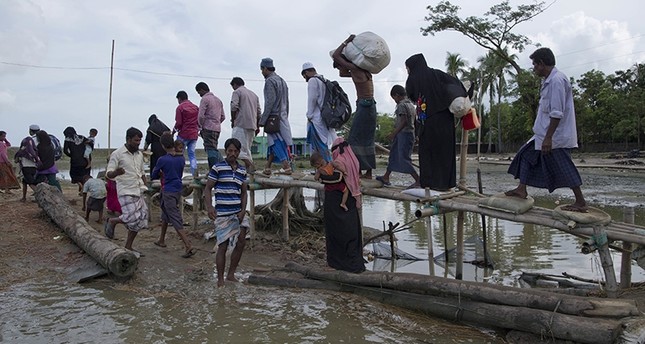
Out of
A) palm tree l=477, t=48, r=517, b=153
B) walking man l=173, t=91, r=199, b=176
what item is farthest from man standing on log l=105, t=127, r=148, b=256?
palm tree l=477, t=48, r=517, b=153

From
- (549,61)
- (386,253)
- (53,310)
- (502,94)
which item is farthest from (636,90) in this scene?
(53,310)

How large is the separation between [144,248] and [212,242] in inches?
47.9

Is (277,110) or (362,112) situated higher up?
(277,110)

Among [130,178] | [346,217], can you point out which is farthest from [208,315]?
[130,178]

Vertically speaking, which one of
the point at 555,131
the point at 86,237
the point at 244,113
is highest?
the point at 244,113

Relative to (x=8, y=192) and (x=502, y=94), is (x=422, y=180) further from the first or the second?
(x=502, y=94)

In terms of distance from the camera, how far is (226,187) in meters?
6.21

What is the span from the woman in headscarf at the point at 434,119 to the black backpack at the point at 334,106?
1363mm

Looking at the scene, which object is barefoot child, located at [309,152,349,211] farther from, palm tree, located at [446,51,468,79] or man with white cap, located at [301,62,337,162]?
palm tree, located at [446,51,468,79]

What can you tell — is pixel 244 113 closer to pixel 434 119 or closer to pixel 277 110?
pixel 277 110

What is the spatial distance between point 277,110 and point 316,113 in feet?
2.98

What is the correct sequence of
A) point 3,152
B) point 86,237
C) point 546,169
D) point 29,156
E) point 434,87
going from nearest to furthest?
point 546,169
point 434,87
point 86,237
point 29,156
point 3,152

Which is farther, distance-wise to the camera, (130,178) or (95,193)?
(95,193)

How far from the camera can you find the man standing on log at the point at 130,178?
7.32 m
